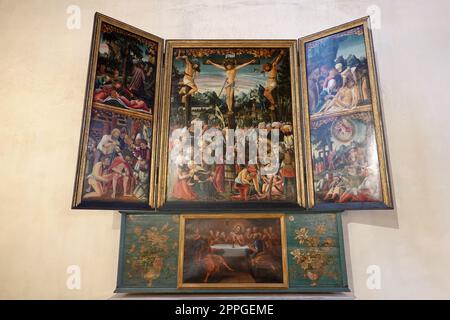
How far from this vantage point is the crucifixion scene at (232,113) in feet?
14.9

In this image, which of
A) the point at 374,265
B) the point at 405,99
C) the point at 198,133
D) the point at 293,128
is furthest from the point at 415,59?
the point at 198,133

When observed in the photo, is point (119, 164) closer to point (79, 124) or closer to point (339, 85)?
point (79, 124)

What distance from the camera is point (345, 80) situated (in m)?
4.48

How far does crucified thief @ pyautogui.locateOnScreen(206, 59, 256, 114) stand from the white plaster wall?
2.37 ft

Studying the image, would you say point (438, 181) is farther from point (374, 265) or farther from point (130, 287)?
point (130, 287)

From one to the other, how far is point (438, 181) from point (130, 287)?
457 cm

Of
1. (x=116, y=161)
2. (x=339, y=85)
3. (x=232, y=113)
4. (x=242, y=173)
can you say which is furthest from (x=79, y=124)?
(x=339, y=85)

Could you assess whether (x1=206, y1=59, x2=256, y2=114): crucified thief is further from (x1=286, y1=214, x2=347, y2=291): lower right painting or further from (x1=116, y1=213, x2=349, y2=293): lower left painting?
(x1=286, y1=214, x2=347, y2=291): lower right painting

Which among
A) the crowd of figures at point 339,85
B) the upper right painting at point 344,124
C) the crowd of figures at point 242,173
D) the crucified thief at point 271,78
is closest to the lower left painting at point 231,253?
the crowd of figures at point 242,173

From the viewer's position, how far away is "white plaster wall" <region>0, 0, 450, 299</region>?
14.5 ft

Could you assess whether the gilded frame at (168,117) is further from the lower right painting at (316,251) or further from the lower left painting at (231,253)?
the lower right painting at (316,251)

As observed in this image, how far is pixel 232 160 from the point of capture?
4.63 m

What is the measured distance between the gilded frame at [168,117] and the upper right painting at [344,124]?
118mm

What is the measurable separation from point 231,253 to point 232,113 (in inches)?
80.3
